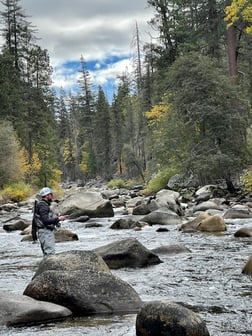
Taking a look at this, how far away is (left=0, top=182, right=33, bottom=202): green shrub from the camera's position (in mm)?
35469

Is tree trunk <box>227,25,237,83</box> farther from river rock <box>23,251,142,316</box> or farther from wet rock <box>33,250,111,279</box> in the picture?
river rock <box>23,251,142,316</box>

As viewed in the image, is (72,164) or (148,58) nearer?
(148,58)

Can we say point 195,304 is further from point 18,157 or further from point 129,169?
point 129,169

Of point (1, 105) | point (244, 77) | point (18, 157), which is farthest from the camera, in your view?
point (1, 105)

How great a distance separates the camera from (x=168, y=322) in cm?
560

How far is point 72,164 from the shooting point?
106750mm

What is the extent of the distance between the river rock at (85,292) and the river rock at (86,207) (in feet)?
45.9

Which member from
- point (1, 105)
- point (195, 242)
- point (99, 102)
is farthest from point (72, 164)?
point (195, 242)

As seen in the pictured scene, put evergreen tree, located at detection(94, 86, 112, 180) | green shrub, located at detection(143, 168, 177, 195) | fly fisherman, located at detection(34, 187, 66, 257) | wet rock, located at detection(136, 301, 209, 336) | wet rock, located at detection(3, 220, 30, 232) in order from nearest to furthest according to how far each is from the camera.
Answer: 1. wet rock, located at detection(136, 301, 209, 336)
2. fly fisherman, located at detection(34, 187, 66, 257)
3. wet rock, located at detection(3, 220, 30, 232)
4. green shrub, located at detection(143, 168, 177, 195)
5. evergreen tree, located at detection(94, 86, 112, 180)

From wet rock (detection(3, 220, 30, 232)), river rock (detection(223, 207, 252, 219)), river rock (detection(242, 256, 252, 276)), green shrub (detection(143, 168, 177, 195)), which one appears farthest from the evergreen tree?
river rock (detection(242, 256, 252, 276))

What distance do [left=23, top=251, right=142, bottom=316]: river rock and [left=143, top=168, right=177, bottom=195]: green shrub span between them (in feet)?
79.0

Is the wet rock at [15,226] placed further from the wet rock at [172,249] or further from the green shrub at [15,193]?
the green shrub at [15,193]

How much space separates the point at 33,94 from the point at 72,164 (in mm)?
55415

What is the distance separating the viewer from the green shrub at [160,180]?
31.6m
